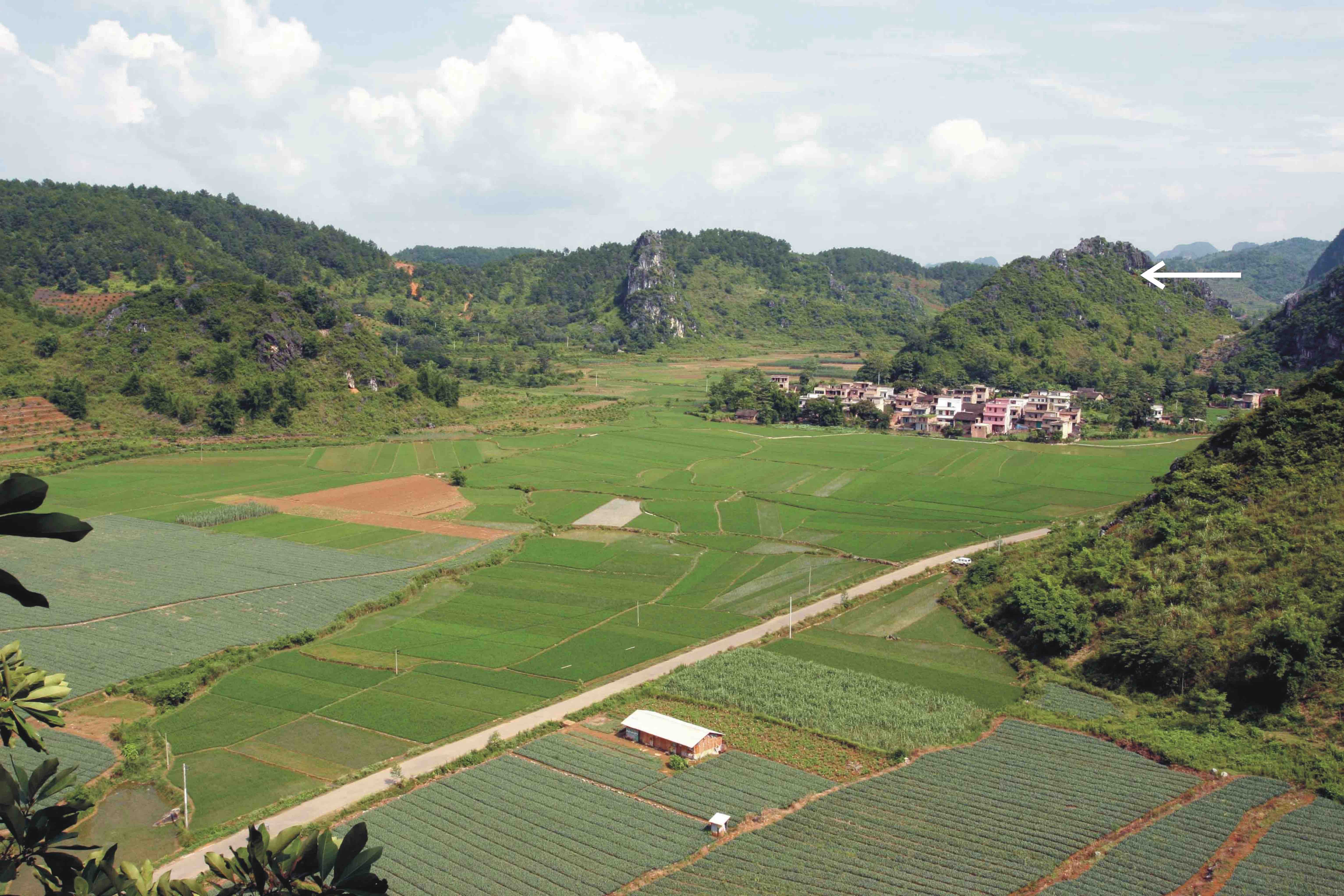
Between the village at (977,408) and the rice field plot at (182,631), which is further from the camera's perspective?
the village at (977,408)

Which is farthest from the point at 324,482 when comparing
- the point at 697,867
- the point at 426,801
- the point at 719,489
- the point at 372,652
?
the point at 697,867

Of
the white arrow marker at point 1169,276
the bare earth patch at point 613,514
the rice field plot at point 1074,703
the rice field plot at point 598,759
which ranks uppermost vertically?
the white arrow marker at point 1169,276

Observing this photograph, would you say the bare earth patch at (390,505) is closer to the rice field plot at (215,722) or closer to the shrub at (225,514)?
the shrub at (225,514)

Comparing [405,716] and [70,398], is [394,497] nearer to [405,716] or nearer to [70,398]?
[405,716]

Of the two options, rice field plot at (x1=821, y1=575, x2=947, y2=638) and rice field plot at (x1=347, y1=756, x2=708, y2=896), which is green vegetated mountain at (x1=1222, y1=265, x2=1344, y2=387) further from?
rice field plot at (x1=347, y1=756, x2=708, y2=896)

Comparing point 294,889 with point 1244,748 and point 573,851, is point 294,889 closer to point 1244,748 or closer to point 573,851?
point 573,851

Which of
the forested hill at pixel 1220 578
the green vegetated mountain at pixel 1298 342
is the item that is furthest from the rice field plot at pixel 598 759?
the green vegetated mountain at pixel 1298 342
